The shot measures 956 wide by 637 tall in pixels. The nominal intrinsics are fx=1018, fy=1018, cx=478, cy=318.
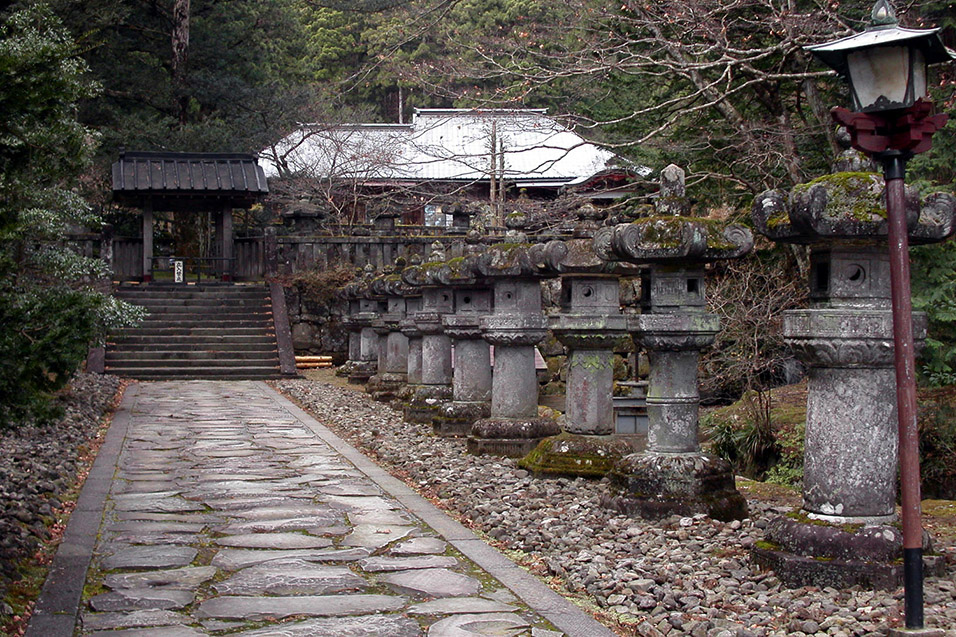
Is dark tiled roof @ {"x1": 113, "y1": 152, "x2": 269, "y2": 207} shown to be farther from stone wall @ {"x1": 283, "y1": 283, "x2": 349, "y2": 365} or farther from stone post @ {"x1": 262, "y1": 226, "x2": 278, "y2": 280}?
stone wall @ {"x1": 283, "y1": 283, "x2": 349, "y2": 365}

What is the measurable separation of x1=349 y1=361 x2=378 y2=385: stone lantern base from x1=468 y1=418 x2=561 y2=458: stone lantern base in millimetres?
10123

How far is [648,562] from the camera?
19.7 ft

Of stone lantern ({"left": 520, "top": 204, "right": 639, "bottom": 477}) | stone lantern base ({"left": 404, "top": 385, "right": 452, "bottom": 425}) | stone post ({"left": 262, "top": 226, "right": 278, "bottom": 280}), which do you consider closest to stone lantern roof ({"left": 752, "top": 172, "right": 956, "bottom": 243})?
stone lantern ({"left": 520, "top": 204, "right": 639, "bottom": 477})

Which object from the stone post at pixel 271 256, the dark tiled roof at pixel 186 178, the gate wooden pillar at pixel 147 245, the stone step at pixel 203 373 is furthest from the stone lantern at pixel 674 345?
the gate wooden pillar at pixel 147 245

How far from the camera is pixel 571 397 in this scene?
356 inches

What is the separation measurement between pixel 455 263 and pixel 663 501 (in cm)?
599

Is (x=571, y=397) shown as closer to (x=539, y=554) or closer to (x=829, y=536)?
(x=539, y=554)

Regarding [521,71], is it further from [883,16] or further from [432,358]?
[883,16]

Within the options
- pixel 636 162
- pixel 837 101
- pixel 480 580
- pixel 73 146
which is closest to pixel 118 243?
pixel 636 162

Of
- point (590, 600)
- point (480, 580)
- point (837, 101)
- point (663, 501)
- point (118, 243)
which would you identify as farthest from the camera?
point (118, 243)

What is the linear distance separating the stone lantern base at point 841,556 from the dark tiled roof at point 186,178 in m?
23.5

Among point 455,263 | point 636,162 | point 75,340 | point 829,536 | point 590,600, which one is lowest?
point 590,600

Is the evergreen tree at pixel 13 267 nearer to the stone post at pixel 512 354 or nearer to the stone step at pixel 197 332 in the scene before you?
the stone post at pixel 512 354

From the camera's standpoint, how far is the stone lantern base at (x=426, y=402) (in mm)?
13531
